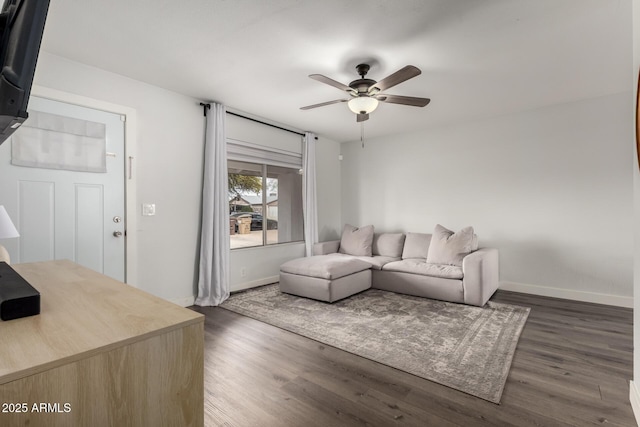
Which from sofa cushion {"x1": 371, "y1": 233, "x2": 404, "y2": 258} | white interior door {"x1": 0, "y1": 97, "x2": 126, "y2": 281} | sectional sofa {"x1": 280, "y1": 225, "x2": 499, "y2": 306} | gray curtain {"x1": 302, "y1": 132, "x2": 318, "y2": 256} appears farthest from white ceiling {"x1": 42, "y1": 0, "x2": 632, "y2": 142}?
sofa cushion {"x1": 371, "y1": 233, "x2": 404, "y2": 258}

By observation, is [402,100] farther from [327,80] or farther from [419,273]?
[419,273]

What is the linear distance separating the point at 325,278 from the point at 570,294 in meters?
3.00

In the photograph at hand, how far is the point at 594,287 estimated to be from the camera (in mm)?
3574

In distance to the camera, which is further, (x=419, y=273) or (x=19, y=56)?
(x=419, y=273)

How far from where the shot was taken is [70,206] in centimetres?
268

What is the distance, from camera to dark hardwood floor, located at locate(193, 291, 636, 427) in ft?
5.28

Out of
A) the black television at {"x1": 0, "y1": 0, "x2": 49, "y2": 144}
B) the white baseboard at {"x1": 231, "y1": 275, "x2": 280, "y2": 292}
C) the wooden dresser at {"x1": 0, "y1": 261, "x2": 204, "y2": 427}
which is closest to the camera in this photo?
the wooden dresser at {"x1": 0, "y1": 261, "x2": 204, "y2": 427}

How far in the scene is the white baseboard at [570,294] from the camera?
3.40 meters

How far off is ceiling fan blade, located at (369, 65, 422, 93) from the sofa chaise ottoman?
2059 mm

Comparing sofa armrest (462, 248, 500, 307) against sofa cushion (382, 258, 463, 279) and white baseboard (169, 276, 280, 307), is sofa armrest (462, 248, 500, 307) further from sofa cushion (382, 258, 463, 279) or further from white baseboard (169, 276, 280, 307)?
white baseboard (169, 276, 280, 307)

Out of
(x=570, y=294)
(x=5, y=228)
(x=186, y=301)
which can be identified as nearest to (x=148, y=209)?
(x=186, y=301)

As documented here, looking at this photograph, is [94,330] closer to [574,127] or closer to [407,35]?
[407,35]

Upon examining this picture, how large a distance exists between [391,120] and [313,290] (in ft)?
8.73

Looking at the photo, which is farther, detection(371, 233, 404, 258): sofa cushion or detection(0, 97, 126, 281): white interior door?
detection(371, 233, 404, 258): sofa cushion
